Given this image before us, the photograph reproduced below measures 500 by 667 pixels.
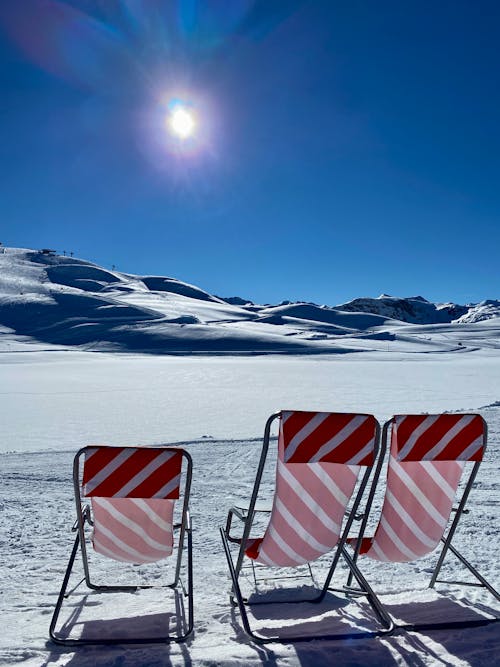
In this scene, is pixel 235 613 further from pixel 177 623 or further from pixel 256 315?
pixel 256 315

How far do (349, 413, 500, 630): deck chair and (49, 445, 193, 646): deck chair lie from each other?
43.7 inches

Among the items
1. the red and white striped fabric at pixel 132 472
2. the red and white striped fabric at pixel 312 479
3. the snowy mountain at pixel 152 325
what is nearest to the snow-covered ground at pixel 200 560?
the red and white striped fabric at pixel 312 479

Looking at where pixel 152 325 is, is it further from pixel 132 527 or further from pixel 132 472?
pixel 132 472

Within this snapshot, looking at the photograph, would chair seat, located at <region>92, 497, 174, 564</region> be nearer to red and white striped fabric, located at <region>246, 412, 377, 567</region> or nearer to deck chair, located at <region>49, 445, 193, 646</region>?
deck chair, located at <region>49, 445, 193, 646</region>

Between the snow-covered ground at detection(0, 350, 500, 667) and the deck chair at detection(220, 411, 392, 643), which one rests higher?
the deck chair at detection(220, 411, 392, 643)

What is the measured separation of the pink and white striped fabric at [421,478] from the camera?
2715 millimetres

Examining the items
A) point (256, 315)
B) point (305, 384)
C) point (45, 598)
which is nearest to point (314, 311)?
point (256, 315)

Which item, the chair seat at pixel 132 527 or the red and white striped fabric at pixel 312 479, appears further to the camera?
the chair seat at pixel 132 527

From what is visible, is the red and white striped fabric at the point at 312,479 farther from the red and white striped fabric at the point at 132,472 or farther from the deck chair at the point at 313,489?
the red and white striped fabric at the point at 132,472

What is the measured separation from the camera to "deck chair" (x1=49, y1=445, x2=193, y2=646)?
2.63 metres

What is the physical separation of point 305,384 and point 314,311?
12336 centimetres

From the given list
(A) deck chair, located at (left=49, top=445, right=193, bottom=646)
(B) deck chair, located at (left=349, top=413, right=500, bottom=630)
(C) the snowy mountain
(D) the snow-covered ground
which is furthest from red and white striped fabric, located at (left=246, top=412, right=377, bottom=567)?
(C) the snowy mountain

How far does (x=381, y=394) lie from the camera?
706 inches

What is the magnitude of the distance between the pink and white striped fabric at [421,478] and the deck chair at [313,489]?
0.21m
